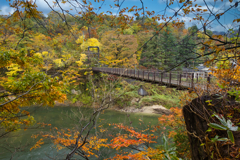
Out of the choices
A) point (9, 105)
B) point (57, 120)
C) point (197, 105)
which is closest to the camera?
point (197, 105)

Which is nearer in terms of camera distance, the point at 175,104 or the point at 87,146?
the point at 87,146

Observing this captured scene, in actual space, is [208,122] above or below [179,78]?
above

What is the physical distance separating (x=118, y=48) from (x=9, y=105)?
44.3 ft

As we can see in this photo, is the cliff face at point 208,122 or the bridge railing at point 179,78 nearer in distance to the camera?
the cliff face at point 208,122

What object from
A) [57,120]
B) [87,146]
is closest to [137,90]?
[57,120]

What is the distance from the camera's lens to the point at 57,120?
30.6ft

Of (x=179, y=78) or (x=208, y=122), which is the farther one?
(x=179, y=78)

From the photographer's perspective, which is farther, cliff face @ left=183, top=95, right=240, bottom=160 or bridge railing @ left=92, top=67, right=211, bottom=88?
bridge railing @ left=92, top=67, right=211, bottom=88

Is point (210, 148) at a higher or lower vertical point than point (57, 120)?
higher

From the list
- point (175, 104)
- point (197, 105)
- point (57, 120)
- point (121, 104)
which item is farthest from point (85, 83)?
point (197, 105)

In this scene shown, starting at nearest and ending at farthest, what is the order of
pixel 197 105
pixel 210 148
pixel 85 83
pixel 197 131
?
1. pixel 210 148
2. pixel 197 131
3. pixel 197 105
4. pixel 85 83

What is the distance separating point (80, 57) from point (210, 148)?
621 inches

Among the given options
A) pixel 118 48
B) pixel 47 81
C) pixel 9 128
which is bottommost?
pixel 9 128

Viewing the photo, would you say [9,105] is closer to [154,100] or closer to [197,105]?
[197,105]
